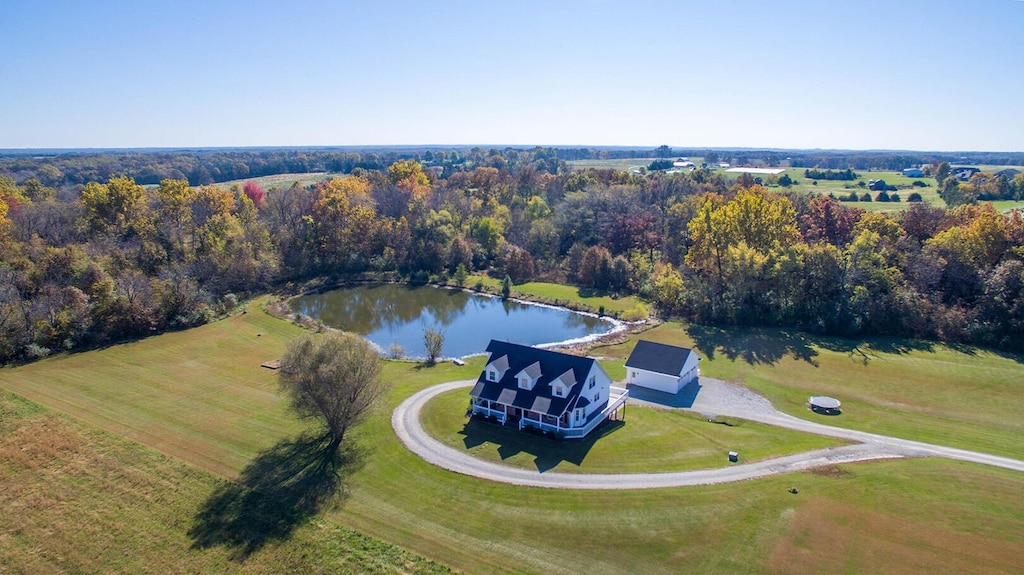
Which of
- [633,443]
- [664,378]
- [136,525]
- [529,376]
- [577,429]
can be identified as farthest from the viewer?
[664,378]

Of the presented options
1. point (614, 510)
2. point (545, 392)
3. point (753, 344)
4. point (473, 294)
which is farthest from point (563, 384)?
point (473, 294)

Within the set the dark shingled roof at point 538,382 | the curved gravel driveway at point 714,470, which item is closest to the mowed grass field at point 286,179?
the dark shingled roof at point 538,382

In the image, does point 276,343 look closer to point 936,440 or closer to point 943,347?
point 936,440

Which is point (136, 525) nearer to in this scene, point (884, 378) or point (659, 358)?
point (659, 358)

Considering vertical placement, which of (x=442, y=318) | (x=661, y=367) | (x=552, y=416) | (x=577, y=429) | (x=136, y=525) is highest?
(x=661, y=367)

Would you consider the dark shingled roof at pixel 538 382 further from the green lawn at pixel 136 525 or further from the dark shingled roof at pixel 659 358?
the green lawn at pixel 136 525

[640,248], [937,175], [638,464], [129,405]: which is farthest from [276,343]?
[937,175]
